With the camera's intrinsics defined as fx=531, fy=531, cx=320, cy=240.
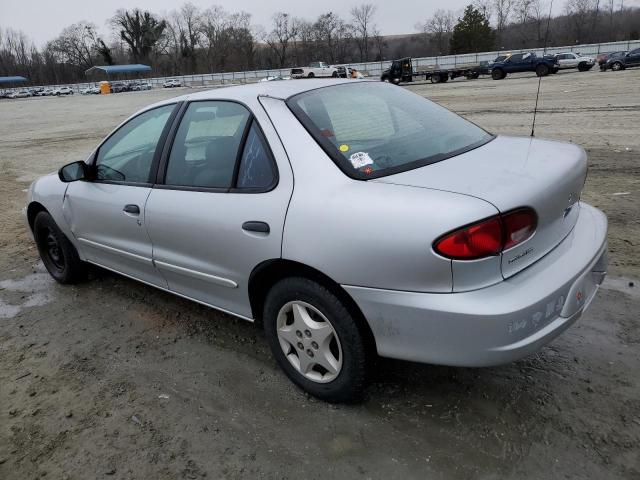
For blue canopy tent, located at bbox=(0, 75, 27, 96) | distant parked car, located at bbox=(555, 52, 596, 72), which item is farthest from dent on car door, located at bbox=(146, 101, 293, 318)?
blue canopy tent, located at bbox=(0, 75, 27, 96)

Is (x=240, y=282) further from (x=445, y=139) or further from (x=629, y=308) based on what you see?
(x=629, y=308)

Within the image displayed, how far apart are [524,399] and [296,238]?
142 cm

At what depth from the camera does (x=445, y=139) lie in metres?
2.95

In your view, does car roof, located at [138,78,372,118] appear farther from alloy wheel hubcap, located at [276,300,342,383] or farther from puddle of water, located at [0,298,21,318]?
puddle of water, located at [0,298,21,318]

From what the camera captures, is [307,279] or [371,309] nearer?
[371,309]

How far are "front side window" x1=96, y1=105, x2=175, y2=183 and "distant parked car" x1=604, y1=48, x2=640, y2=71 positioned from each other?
35789 mm

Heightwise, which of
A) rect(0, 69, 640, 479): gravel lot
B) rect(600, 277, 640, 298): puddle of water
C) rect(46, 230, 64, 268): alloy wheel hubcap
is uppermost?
rect(46, 230, 64, 268): alloy wheel hubcap

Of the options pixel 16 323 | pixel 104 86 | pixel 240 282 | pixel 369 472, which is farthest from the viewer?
pixel 104 86

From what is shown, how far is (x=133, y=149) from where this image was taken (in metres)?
3.74

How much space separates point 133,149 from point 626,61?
36.1m

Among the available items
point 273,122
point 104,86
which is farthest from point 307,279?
point 104,86

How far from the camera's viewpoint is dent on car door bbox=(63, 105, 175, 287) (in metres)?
3.48

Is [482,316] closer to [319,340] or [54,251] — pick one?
[319,340]

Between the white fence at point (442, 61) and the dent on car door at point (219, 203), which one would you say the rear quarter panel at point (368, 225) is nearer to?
the dent on car door at point (219, 203)
